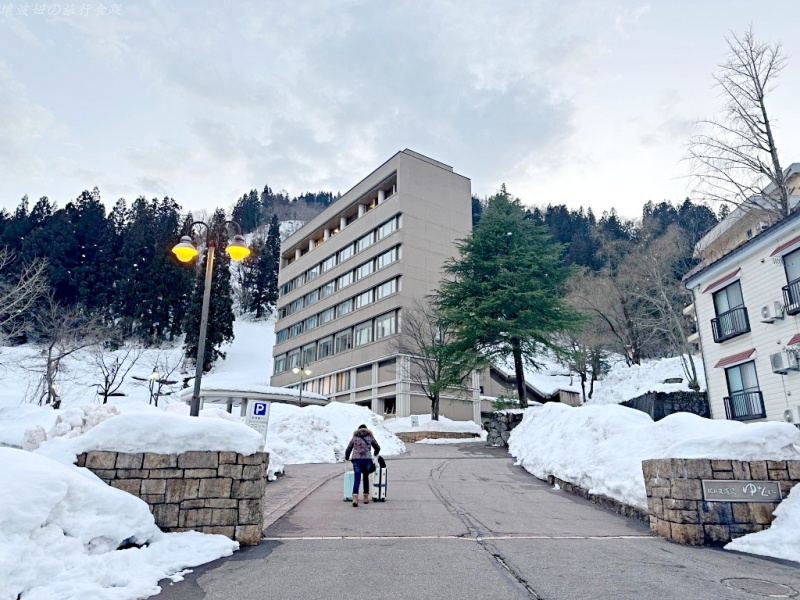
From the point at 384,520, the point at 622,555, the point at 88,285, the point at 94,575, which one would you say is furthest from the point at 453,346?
the point at 88,285

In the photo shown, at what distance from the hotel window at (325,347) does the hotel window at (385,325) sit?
27.5ft

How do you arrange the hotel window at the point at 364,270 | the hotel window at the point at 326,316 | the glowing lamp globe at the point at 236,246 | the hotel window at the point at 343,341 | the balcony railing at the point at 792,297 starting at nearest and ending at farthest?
1. the glowing lamp globe at the point at 236,246
2. the balcony railing at the point at 792,297
3. the hotel window at the point at 364,270
4. the hotel window at the point at 343,341
5. the hotel window at the point at 326,316

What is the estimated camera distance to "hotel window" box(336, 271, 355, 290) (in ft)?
172

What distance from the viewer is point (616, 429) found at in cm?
1209

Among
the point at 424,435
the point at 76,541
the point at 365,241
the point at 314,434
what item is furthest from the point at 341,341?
the point at 76,541

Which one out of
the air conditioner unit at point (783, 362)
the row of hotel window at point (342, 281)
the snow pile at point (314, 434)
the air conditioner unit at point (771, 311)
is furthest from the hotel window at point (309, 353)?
the air conditioner unit at point (783, 362)

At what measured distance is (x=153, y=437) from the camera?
6.77 meters

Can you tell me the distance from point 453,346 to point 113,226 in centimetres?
7052

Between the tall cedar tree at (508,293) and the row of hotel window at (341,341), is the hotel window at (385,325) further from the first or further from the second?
the tall cedar tree at (508,293)

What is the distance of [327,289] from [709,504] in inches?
1984

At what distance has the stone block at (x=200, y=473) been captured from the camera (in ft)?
22.1

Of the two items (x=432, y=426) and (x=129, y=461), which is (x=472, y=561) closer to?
(x=129, y=461)

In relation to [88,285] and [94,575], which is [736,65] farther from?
[88,285]

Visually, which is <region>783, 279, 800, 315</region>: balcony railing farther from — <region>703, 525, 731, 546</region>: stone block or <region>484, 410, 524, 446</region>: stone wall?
<region>703, 525, 731, 546</region>: stone block
